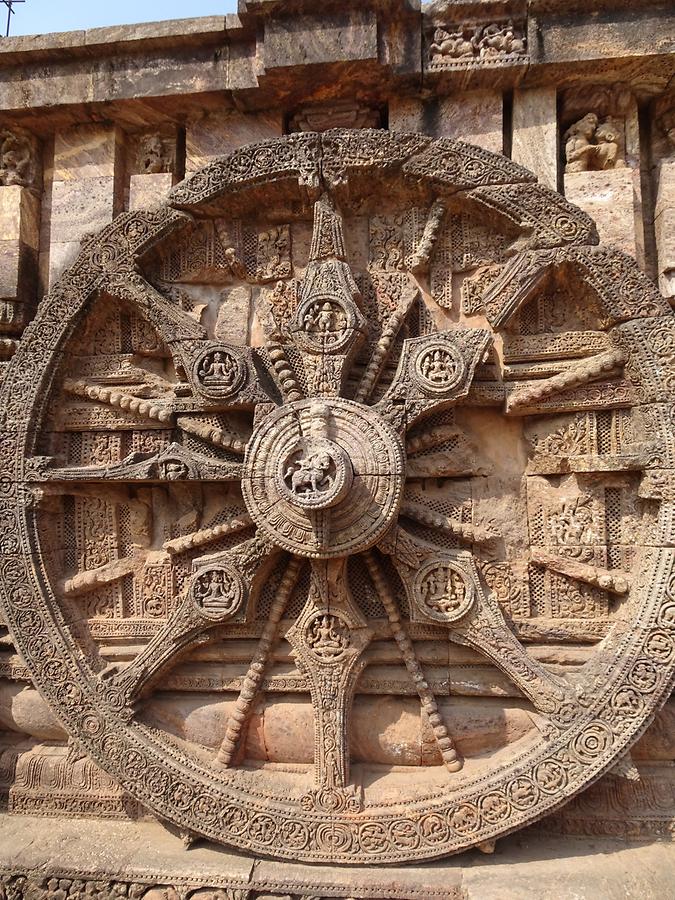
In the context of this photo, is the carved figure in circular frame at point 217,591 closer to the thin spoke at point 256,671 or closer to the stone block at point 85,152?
the thin spoke at point 256,671

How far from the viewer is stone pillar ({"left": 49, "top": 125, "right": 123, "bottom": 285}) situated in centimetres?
413

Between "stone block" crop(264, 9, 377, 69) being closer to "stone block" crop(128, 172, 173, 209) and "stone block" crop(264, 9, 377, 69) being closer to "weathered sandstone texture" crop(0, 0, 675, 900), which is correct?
"weathered sandstone texture" crop(0, 0, 675, 900)

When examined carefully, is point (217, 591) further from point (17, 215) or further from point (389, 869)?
point (17, 215)

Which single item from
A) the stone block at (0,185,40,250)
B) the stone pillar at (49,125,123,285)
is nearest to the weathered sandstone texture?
the stone pillar at (49,125,123,285)

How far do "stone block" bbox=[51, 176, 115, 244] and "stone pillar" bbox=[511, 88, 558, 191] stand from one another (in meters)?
3.01

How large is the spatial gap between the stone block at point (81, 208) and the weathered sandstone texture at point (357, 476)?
1.26ft

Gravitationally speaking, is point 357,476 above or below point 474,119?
below

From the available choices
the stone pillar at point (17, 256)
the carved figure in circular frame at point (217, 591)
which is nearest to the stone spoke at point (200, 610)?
the carved figure in circular frame at point (217, 591)

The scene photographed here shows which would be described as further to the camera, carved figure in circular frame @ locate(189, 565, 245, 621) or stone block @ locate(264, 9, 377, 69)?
stone block @ locate(264, 9, 377, 69)

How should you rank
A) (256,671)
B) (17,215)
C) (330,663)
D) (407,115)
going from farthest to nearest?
1. (17,215)
2. (407,115)
3. (256,671)
4. (330,663)

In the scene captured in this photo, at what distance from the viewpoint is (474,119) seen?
3865 millimetres

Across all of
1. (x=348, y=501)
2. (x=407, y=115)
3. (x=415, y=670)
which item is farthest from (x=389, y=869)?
(x=407, y=115)

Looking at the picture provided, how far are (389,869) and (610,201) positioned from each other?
4.45 m

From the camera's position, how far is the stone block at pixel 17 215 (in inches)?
165
